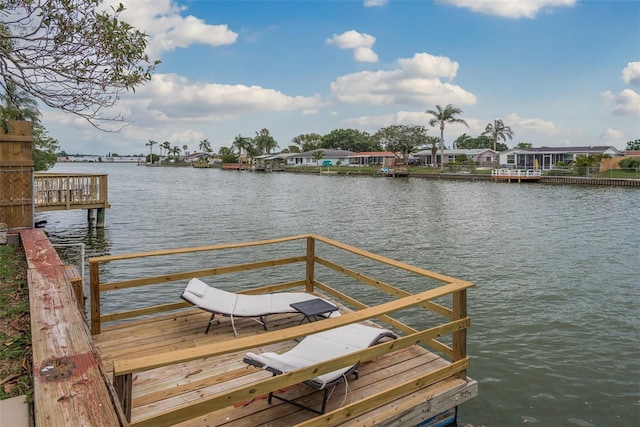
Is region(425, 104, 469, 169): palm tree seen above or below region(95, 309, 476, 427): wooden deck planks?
above

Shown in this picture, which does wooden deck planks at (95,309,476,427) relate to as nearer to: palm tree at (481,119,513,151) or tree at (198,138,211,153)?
palm tree at (481,119,513,151)

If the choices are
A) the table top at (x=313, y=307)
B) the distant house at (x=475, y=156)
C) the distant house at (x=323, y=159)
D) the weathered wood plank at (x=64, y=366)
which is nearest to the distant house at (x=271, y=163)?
the distant house at (x=323, y=159)

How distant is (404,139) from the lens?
87875mm

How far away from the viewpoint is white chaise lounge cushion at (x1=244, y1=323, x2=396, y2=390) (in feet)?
11.6

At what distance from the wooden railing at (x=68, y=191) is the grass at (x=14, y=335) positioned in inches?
460

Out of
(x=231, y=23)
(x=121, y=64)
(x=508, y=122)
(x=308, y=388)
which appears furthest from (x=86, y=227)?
(x=508, y=122)

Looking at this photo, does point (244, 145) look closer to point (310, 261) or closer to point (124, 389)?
point (310, 261)

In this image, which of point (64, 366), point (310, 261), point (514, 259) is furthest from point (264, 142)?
point (64, 366)

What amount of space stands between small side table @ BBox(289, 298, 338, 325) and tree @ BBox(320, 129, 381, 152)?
11350 centimetres

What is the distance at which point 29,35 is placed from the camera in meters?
5.12

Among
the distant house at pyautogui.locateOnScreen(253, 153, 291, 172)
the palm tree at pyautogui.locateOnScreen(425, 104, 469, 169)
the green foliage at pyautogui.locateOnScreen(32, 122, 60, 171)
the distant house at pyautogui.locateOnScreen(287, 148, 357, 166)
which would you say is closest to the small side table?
the green foliage at pyautogui.locateOnScreen(32, 122, 60, 171)

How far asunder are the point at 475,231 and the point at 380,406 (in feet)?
55.0

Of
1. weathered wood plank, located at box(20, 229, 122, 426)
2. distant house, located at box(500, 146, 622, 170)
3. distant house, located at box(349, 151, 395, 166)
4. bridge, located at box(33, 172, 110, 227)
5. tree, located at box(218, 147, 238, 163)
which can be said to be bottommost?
weathered wood plank, located at box(20, 229, 122, 426)

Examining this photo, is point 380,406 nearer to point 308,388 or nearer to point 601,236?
point 308,388
